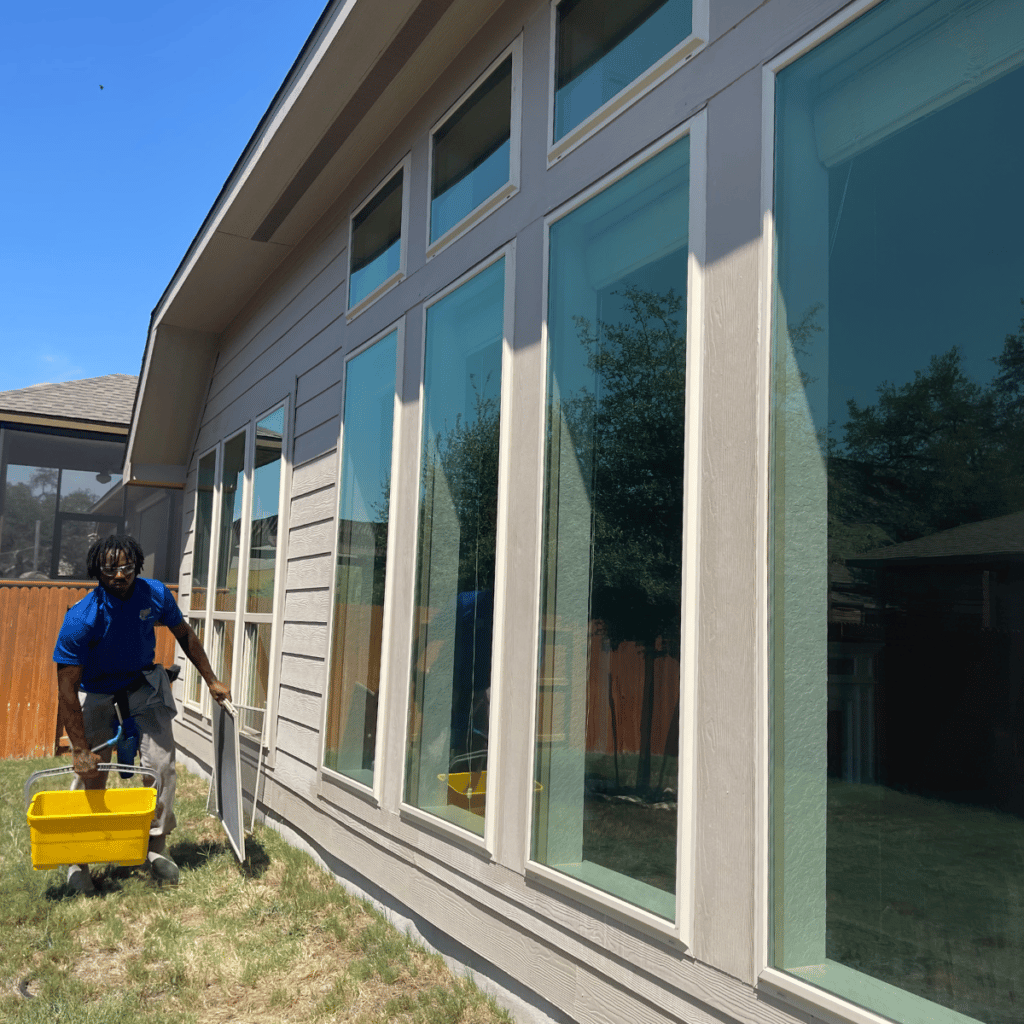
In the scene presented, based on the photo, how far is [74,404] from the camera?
13.7m

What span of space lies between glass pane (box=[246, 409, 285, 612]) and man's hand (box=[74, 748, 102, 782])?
6.84 feet

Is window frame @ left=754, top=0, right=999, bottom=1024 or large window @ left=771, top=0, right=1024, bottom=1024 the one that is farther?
window frame @ left=754, top=0, right=999, bottom=1024

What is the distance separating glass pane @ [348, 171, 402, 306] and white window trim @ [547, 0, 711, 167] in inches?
61.9

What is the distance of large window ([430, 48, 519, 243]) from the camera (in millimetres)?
3881

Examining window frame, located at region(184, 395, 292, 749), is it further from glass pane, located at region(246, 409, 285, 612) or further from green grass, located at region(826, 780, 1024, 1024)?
green grass, located at region(826, 780, 1024, 1024)

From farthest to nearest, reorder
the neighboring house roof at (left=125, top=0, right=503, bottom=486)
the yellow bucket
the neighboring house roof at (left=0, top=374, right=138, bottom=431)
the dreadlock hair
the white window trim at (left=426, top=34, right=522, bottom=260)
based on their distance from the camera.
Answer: the neighboring house roof at (left=0, top=374, right=138, bottom=431) < the dreadlock hair < the neighboring house roof at (left=125, top=0, right=503, bottom=486) < the yellow bucket < the white window trim at (left=426, top=34, right=522, bottom=260)

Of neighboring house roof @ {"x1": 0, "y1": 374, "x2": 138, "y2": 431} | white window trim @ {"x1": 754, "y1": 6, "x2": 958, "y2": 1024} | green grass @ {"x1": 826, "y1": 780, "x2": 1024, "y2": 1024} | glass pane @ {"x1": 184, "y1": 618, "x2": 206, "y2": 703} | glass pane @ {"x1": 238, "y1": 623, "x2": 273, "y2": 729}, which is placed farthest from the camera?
neighboring house roof @ {"x1": 0, "y1": 374, "x2": 138, "y2": 431}

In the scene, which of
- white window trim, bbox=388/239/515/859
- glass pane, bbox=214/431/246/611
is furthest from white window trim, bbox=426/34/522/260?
glass pane, bbox=214/431/246/611

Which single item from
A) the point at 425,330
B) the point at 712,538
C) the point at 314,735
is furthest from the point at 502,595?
the point at 314,735

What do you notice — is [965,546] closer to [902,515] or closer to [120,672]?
[902,515]

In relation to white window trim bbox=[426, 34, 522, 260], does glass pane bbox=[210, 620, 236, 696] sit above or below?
below

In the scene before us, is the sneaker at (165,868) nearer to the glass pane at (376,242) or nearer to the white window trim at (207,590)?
the white window trim at (207,590)

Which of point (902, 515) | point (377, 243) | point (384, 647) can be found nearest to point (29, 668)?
point (384, 647)

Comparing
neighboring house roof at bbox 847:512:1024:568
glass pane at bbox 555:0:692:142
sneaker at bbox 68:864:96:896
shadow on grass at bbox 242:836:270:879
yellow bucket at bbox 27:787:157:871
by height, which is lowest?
shadow on grass at bbox 242:836:270:879
